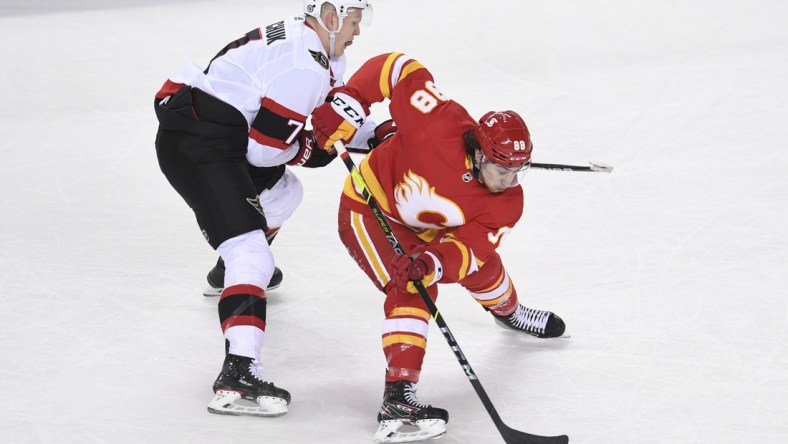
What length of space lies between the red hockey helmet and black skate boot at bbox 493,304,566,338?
0.67 metres

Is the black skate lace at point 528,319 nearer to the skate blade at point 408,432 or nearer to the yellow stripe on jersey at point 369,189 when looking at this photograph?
the yellow stripe on jersey at point 369,189

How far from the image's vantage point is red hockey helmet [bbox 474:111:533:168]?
2811mm

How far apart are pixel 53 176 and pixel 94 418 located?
6.79ft

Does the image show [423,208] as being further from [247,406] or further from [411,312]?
[247,406]

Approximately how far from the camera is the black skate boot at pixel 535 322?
3.36 m

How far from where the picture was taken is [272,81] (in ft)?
9.84

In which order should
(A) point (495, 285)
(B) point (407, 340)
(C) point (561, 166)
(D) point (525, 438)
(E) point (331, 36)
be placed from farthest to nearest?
(C) point (561, 166), (A) point (495, 285), (E) point (331, 36), (B) point (407, 340), (D) point (525, 438)

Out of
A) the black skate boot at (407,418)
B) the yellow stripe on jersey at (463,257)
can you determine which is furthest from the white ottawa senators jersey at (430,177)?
the black skate boot at (407,418)

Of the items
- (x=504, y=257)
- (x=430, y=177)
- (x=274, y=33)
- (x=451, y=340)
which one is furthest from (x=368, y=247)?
(x=504, y=257)

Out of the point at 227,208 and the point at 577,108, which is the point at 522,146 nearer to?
the point at 227,208

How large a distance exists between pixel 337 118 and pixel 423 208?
372 millimetres

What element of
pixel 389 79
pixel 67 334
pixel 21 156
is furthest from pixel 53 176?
pixel 389 79

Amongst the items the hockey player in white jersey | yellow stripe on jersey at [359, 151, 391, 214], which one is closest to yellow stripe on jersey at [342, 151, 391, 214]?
yellow stripe on jersey at [359, 151, 391, 214]

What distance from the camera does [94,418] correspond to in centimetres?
286
